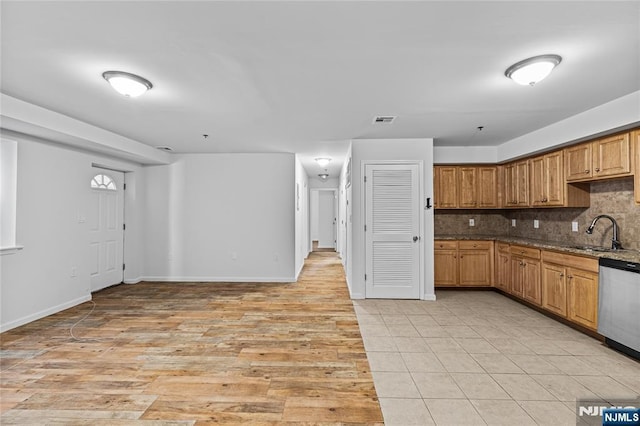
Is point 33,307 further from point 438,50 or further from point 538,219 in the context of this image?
point 538,219

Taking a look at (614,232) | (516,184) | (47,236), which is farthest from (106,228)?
(614,232)

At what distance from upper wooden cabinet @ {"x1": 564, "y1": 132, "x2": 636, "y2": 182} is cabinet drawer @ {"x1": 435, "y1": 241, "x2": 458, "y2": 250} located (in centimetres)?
188

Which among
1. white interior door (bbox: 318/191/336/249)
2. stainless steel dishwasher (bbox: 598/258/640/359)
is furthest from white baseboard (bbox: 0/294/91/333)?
white interior door (bbox: 318/191/336/249)

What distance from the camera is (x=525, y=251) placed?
457 centimetres

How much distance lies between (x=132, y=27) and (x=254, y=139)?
311 cm

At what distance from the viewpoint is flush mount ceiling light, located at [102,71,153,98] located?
8.77ft

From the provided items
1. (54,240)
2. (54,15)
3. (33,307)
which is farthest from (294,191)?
(54,15)

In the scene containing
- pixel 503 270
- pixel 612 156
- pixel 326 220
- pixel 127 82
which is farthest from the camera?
pixel 326 220

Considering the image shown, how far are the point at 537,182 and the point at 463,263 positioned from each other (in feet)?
5.58

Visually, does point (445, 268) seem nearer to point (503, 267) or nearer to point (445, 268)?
point (445, 268)

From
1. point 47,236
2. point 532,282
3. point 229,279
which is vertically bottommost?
point 229,279

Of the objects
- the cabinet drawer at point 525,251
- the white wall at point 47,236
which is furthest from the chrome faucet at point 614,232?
the white wall at point 47,236

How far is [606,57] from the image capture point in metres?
2.38

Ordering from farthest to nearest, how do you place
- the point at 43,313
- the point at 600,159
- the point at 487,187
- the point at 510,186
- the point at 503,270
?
the point at 487,187, the point at 510,186, the point at 503,270, the point at 43,313, the point at 600,159
